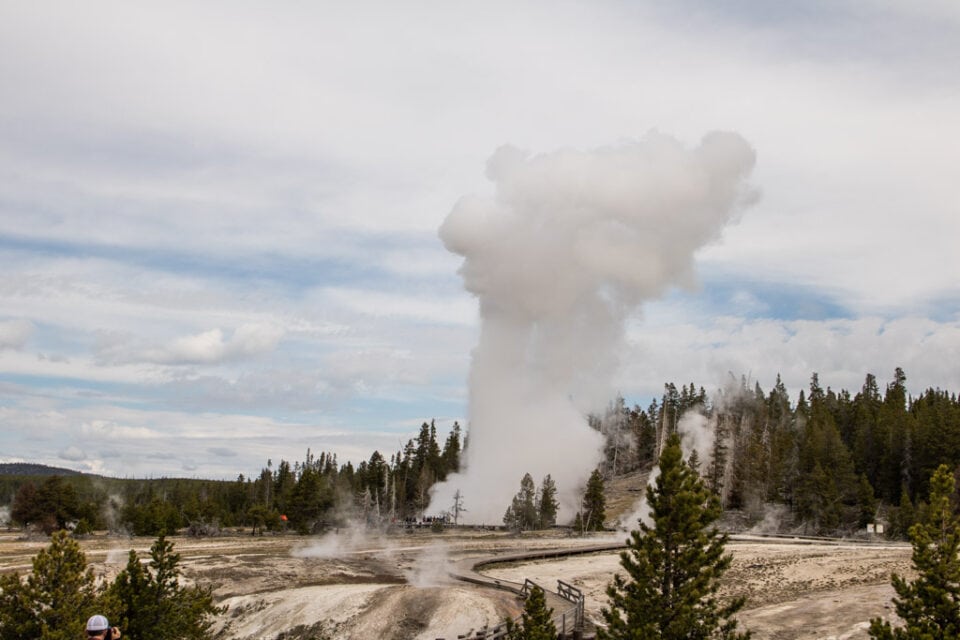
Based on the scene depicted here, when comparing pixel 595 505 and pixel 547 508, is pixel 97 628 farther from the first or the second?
pixel 547 508

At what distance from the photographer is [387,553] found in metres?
78.8

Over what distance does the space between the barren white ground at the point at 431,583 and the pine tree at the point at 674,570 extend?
14.3 metres

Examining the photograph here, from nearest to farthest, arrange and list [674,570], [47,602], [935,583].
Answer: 1. [935,583]
2. [47,602]
3. [674,570]

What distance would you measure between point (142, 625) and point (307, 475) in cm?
8281

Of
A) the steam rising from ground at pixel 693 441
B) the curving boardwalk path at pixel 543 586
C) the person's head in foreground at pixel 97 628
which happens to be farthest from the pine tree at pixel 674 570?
the steam rising from ground at pixel 693 441

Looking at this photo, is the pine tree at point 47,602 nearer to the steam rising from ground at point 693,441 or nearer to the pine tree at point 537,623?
the pine tree at point 537,623

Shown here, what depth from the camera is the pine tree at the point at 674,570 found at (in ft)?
90.7

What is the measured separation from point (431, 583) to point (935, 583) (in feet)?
110

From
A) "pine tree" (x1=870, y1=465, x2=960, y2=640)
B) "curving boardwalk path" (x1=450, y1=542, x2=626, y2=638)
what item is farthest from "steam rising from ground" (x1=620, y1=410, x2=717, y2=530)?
"pine tree" (x1=870, y1=465, x2=960, y2=640)

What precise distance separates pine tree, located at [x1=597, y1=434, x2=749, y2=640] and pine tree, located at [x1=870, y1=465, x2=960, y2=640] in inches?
215

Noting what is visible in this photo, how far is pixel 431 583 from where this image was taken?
5256 centimetres

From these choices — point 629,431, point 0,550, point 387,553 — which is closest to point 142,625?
point 387,553

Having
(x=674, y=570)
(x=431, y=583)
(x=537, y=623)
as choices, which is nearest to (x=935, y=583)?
(x=674, y=570)

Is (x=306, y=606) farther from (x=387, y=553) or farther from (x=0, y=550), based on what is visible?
(x=0, y=550)
